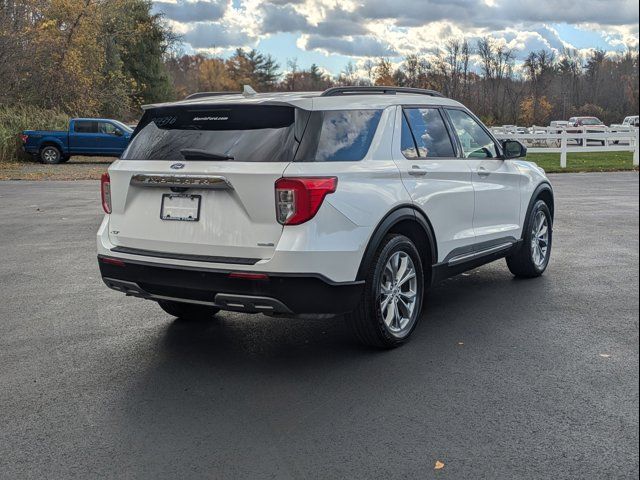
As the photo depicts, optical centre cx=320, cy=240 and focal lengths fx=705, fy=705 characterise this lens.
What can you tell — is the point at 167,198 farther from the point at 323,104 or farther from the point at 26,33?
the point at 26,33

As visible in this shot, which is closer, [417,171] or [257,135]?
[257,135]

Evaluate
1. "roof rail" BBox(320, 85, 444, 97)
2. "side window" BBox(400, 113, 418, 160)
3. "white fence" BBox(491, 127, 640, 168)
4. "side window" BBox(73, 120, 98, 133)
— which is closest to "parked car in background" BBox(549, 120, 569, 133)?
"white fence" BBox(491, 127, 640, 168)

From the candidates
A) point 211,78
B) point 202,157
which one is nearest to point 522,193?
point 202,157

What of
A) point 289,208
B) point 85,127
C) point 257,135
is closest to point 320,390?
point 289,208

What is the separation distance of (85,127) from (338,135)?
25.4 metres

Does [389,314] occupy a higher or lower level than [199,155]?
lower

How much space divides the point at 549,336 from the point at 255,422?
2.62 m

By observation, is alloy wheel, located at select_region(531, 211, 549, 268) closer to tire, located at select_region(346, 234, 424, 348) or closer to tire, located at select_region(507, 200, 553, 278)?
tire, located at select_region(507, 200, 553, 278)

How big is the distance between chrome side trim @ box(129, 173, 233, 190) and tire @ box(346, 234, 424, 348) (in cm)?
119

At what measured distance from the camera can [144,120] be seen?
543 centimetres

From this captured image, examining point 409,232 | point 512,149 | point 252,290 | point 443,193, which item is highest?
point 512,149

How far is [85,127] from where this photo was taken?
28172 mm

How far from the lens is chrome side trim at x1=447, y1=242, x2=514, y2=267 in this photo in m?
5.96

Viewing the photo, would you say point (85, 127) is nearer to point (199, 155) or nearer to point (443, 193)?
point (443, 193)
